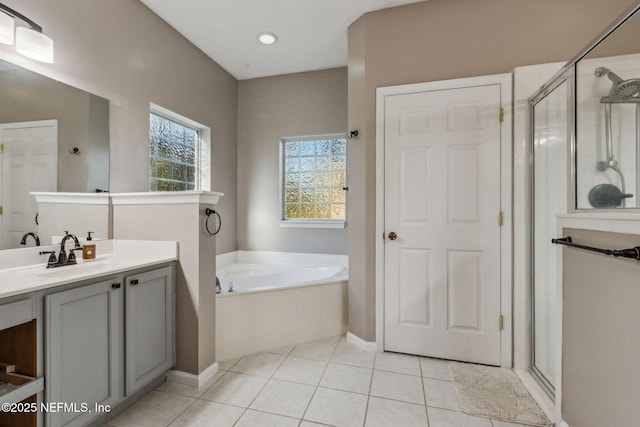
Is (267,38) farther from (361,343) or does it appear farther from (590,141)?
(361,343)

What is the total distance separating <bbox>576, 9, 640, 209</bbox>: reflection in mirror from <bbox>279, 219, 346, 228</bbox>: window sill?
7.08ft

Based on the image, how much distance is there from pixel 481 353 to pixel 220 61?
3722 millimetres

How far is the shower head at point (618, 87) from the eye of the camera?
5.04ft

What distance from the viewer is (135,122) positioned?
7.52ft

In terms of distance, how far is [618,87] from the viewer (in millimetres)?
1579

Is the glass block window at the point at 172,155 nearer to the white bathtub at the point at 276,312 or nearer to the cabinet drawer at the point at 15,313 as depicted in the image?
the white bathtub at the point at 276,312

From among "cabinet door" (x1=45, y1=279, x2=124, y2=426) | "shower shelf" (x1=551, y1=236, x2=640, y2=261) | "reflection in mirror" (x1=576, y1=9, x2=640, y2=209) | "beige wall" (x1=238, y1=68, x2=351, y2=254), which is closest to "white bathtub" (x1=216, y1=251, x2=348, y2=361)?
"beige wall" (x1=238, y1=68, x2=351, y2=254)

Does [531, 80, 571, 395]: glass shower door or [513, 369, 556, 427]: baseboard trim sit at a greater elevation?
[531, 80, 571, 395]: glass shower door

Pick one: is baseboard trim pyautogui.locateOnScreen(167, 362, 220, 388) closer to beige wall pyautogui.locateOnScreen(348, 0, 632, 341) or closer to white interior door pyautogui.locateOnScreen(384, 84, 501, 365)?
beige wall pyautogui.locateOnScreen(348, 0, 632, 341)

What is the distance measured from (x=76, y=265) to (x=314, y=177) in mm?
2413

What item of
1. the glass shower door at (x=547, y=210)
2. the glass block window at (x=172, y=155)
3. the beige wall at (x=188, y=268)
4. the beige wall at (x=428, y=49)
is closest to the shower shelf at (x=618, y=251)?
the glass shower door at (x=547, y=210)

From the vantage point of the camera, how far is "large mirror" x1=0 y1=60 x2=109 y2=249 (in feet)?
5.08

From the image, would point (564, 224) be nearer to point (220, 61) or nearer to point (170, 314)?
point (170, 314)

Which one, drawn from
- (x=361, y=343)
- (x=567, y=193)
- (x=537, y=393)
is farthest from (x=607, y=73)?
(x=361, y=343)
